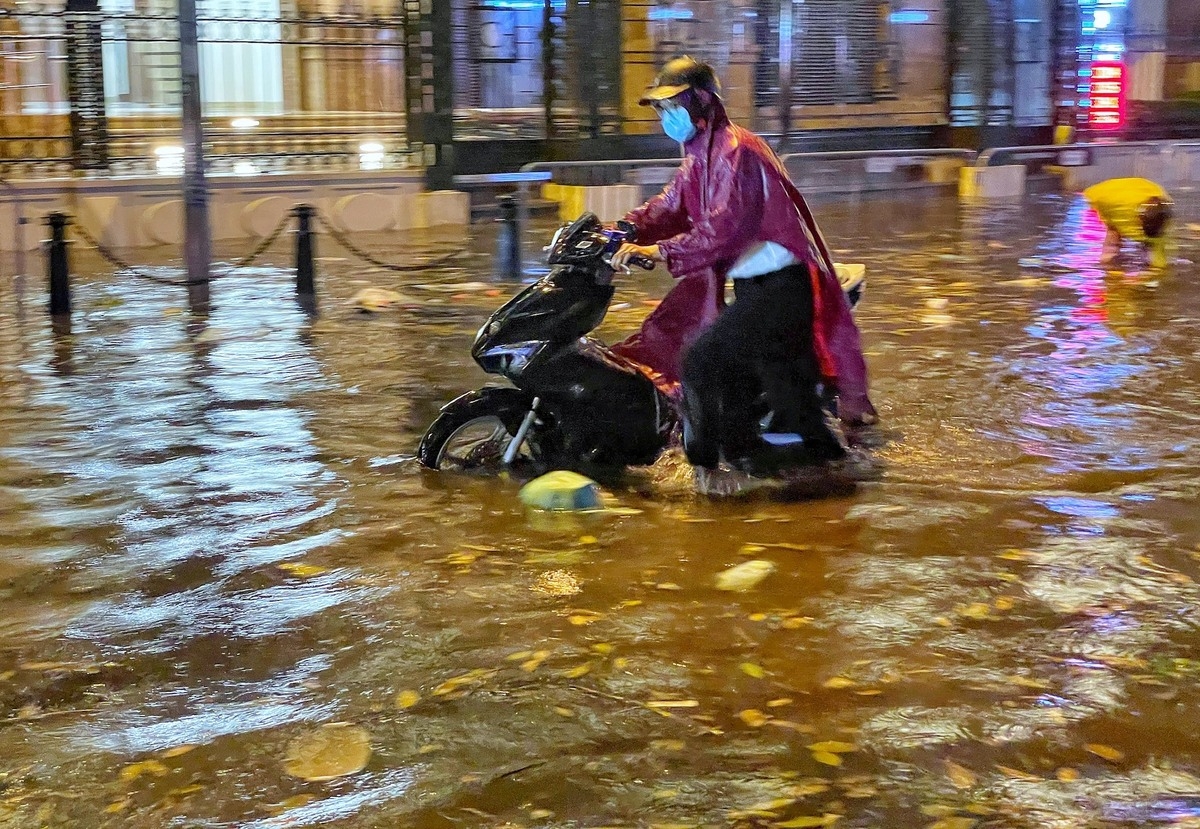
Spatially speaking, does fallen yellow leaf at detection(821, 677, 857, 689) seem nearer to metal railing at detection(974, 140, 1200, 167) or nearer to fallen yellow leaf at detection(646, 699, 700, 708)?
fallen yellow leaf at detection(646, 699, 700, 708)

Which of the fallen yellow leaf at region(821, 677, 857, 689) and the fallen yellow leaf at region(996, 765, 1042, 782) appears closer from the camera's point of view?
the fallen yellow leaf at region(996, 765, 1042, 782)

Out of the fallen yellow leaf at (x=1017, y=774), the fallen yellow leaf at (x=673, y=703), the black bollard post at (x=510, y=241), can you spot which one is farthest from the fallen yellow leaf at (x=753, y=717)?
the black bollard post at (x=510, y=241)

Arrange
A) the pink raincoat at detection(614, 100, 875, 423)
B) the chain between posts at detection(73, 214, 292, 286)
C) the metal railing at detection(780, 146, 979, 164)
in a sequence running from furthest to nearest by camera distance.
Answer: the metal railing at detection(780, 146, 979, 164) → the chain between posts at detection(73, 214, 292, 286) → the pink raincoat at detection(614, 100, 875, 423)

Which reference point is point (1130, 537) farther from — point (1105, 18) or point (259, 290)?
point (1105, 18)

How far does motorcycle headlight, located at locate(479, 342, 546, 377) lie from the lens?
5574 mm

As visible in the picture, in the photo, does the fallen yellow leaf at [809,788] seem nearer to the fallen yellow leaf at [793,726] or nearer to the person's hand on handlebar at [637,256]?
the fallen yellow leaf at [793,726]

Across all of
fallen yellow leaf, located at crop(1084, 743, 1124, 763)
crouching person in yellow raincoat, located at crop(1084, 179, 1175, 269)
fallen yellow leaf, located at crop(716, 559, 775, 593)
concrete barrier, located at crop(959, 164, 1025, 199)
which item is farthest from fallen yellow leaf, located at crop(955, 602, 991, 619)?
concrete barrier, located at crop(959, 164, 1025, 199)

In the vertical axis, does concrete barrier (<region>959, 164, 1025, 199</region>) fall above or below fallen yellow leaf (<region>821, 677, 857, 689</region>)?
above

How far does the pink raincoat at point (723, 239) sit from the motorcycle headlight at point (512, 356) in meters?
0.55

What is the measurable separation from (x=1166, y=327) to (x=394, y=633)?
699 centimetres

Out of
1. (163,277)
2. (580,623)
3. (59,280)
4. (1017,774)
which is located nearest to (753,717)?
(1017,774)

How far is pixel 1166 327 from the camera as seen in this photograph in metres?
9.44

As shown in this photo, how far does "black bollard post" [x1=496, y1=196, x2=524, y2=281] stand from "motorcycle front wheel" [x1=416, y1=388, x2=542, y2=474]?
237 inches

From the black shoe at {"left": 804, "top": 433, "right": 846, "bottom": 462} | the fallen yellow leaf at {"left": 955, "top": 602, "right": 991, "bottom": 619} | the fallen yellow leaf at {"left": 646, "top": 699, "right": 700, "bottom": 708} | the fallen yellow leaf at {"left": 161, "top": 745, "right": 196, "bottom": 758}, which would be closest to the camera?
the fallen yellow leaf at {"left": 161, "top": 745, "right": 196, "bottom": 758}
